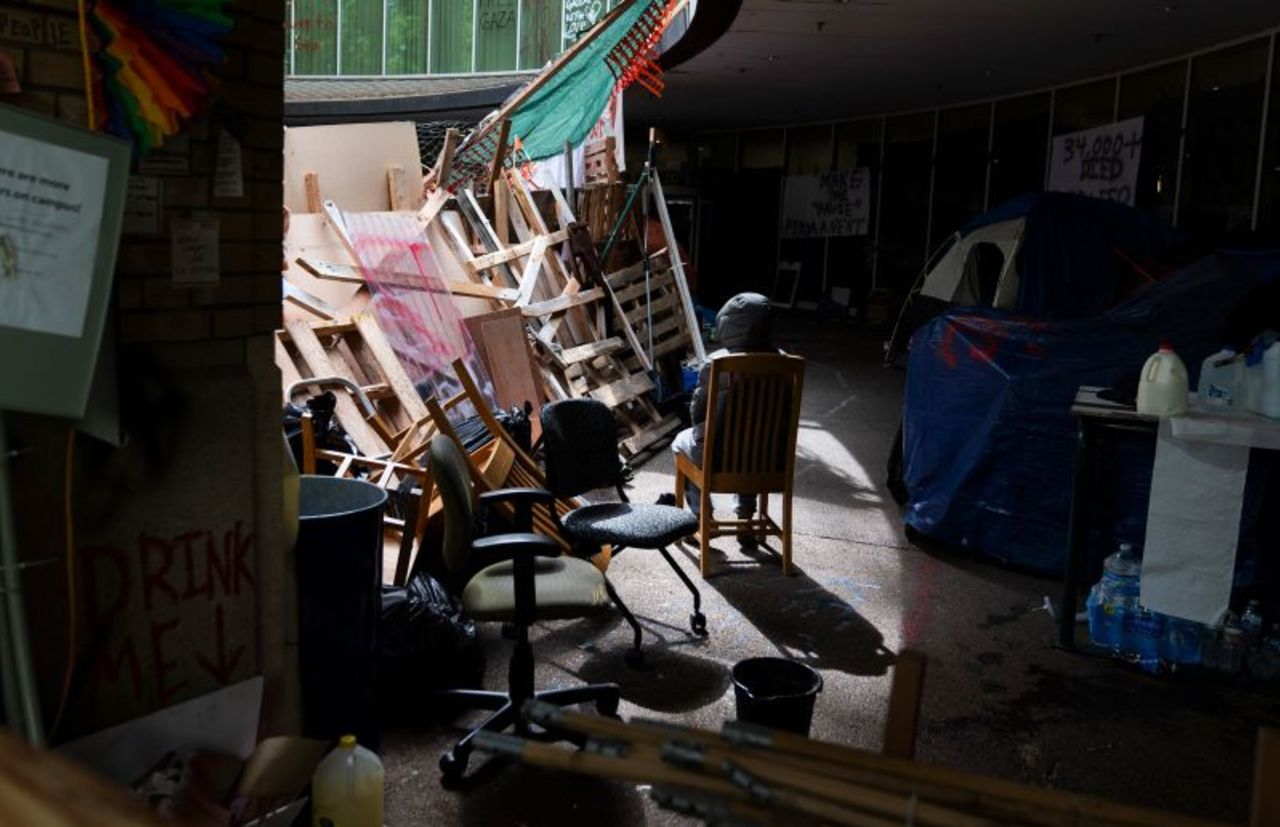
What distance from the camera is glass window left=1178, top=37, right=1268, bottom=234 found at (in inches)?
396

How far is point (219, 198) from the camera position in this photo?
9.18ft

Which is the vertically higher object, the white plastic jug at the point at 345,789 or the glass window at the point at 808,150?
the glass window at the point at 808,150

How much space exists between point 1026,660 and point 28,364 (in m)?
3.91

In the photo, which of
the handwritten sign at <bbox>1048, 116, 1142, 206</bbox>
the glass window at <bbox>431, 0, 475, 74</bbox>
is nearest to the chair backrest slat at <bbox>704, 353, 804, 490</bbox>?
the handwritten sign at <bbox>1048, 116, 1142, 206</bbox>

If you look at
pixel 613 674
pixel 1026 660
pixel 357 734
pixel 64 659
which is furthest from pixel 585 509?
pixel 64 659

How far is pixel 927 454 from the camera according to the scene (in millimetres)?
5883

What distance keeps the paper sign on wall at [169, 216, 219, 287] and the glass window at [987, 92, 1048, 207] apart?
13053 mm

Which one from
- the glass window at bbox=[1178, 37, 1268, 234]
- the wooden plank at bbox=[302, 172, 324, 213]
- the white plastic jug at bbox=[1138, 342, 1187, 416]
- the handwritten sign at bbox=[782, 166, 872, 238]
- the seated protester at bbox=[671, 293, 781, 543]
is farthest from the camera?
the handwritten sign at bbox=[782, 166, 872, 238]

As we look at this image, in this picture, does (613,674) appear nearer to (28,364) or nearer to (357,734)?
(357,734)

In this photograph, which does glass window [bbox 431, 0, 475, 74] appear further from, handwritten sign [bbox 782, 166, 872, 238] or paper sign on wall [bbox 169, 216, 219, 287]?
paper sign on wall [bbox 169, 216, 219, 287]

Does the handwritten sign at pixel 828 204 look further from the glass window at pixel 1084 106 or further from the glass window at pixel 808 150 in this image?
the glass window at pixel 1084 106

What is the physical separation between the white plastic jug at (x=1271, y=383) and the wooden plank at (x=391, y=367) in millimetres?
4445

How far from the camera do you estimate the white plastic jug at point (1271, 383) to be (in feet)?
13.1

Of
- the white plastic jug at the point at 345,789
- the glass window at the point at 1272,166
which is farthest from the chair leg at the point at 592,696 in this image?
the glass window at the point at 1272,166
